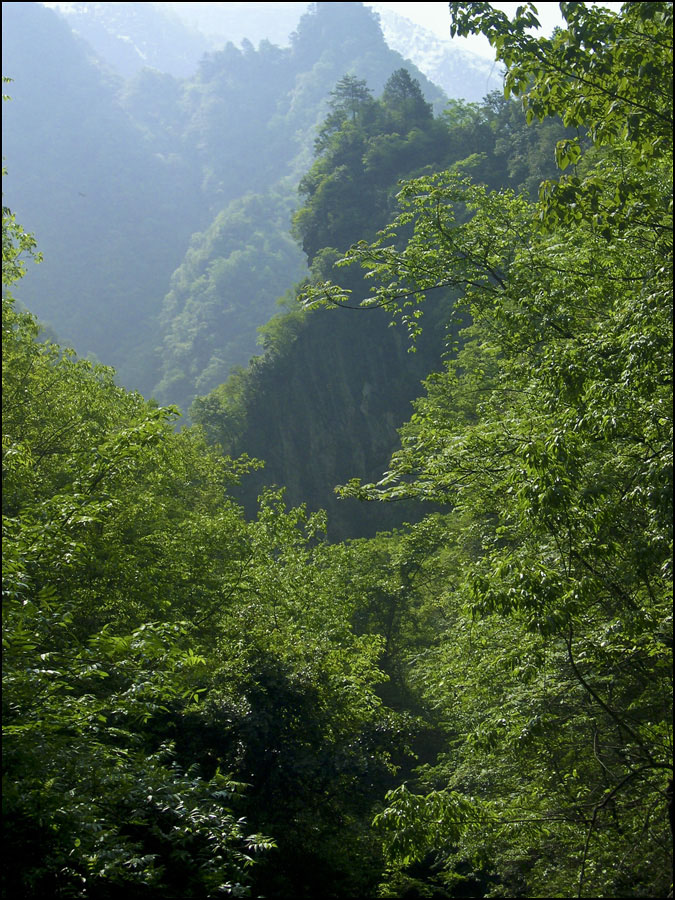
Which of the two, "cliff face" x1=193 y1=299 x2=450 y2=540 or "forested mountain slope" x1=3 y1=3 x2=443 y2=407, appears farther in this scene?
Answer: "forested mountain slope" x1=3 y1=3 x2=443 y2=407

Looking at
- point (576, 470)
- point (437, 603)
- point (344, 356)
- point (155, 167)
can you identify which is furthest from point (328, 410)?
point (155, 167)

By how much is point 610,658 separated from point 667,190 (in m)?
4.64

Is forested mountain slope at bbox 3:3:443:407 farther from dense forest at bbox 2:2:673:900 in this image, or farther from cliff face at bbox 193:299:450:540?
dense forest at bbox 2:2:673:900

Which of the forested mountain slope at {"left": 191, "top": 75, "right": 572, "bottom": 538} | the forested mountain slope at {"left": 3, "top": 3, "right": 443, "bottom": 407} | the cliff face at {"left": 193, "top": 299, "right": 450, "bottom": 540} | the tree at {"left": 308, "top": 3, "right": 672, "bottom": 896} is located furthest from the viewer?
the forested mountain slope at {"left": 3, "top": 3, "right": 443, "bottom": 407}

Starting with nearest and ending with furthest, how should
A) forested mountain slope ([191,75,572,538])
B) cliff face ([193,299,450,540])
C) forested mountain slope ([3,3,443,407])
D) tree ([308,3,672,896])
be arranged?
tree ([308,3,672,896]) < cliff face ([193,299,450,540]) < forested mountain slope ([191,75,572,538]) < forested mountain slope ([3,3,443,407])

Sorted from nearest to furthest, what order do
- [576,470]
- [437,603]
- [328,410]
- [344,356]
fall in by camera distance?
[576,470]
[437,603]
[344,356]
[328,410]

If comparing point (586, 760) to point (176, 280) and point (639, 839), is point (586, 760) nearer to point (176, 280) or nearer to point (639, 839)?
point (639, 839)

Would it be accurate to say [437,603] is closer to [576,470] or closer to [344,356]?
[576,470]

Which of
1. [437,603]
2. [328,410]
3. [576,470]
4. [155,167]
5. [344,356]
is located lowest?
[576,470]

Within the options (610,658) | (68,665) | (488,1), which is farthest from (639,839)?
(488,1)

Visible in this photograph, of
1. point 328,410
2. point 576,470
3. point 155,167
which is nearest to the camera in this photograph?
point 576,470

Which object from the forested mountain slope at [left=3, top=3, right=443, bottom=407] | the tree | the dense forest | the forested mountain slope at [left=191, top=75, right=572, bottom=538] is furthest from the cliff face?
the tree

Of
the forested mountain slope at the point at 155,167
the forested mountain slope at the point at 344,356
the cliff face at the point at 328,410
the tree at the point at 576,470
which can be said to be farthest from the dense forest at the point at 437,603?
the forested mountain slope at the point at 155,167

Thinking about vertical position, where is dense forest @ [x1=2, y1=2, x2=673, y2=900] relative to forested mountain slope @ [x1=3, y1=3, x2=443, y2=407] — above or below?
below
